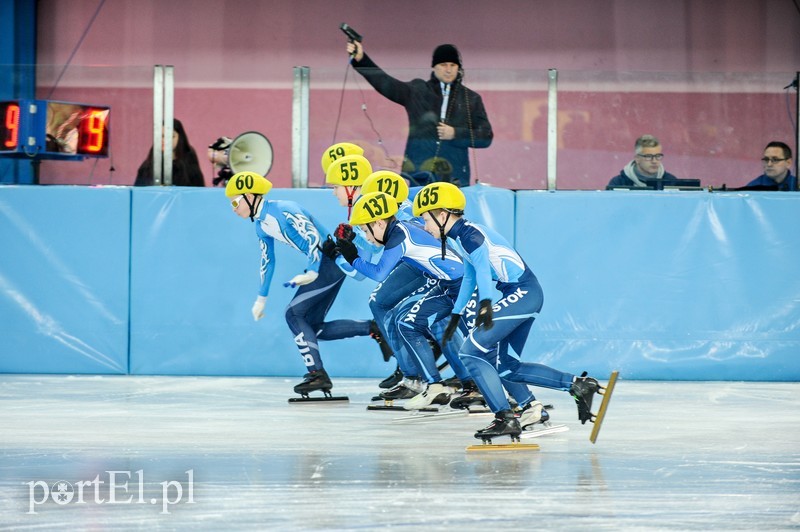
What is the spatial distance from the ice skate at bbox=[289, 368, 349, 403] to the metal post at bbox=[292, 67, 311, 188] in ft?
7.39

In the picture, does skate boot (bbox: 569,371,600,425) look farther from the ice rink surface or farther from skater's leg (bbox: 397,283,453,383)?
skater's leg (bbox: 397,283,453,383)

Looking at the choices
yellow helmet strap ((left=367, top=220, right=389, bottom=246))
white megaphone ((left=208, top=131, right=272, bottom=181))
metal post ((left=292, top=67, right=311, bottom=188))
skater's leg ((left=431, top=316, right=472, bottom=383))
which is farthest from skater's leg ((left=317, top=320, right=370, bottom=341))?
metal post ((left=292, top=67, right=311, bottom=188))

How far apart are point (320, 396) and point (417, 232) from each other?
6.58 ft

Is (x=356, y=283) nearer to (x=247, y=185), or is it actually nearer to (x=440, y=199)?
(x=247, y=185)

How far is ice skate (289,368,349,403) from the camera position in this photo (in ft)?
28.1

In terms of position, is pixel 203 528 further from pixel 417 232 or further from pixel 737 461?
pixel 417 232

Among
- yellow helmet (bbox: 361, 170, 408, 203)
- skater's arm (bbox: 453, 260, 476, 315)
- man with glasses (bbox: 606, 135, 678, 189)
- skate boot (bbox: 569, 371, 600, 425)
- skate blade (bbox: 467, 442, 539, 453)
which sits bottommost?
skate blade (bbox: 467, 442, 539, 453)

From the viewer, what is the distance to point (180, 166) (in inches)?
412

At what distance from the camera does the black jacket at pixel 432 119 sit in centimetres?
984

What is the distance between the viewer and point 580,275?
33.6 feet

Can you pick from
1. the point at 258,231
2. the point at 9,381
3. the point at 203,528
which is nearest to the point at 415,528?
the point at 203,528

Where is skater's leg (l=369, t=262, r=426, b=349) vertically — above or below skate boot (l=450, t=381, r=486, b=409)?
above

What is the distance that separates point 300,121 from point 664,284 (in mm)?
3568
